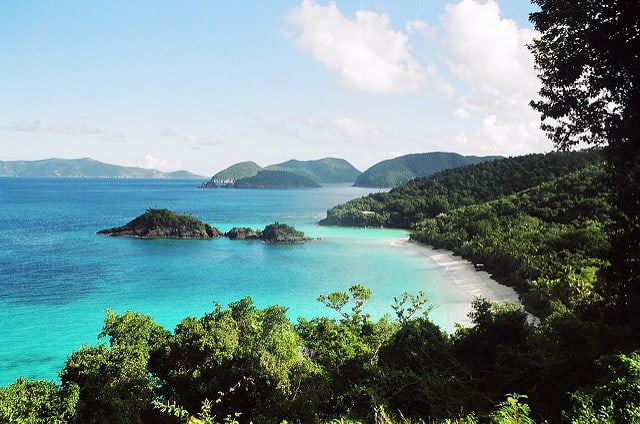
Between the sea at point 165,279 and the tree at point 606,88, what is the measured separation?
1933 cm

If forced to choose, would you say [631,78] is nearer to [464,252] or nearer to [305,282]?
[305,282]

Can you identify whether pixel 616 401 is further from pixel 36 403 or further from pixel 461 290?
pixel 461 290

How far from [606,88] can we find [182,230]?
68.6m

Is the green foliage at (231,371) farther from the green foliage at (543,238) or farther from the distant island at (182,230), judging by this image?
the distant island at (182,230)

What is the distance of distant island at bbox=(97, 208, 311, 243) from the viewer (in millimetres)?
68375

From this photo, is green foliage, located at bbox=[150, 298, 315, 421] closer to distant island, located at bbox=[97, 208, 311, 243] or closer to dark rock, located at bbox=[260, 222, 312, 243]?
dark rock, located at bbox=[260, 222, 312, 243]

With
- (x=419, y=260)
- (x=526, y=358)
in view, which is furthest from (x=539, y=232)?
(x=526, y=358)

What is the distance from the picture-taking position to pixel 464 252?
164ft

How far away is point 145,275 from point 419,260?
31456mm

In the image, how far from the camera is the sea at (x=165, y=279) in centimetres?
2809

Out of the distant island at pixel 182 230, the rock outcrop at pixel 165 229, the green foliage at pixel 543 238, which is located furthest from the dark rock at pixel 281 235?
the green foliage at pixel 543 238

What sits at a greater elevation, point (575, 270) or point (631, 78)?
point (631, 78)

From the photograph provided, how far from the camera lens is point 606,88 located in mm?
9734

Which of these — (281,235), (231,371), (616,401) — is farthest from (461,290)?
(281,235)
